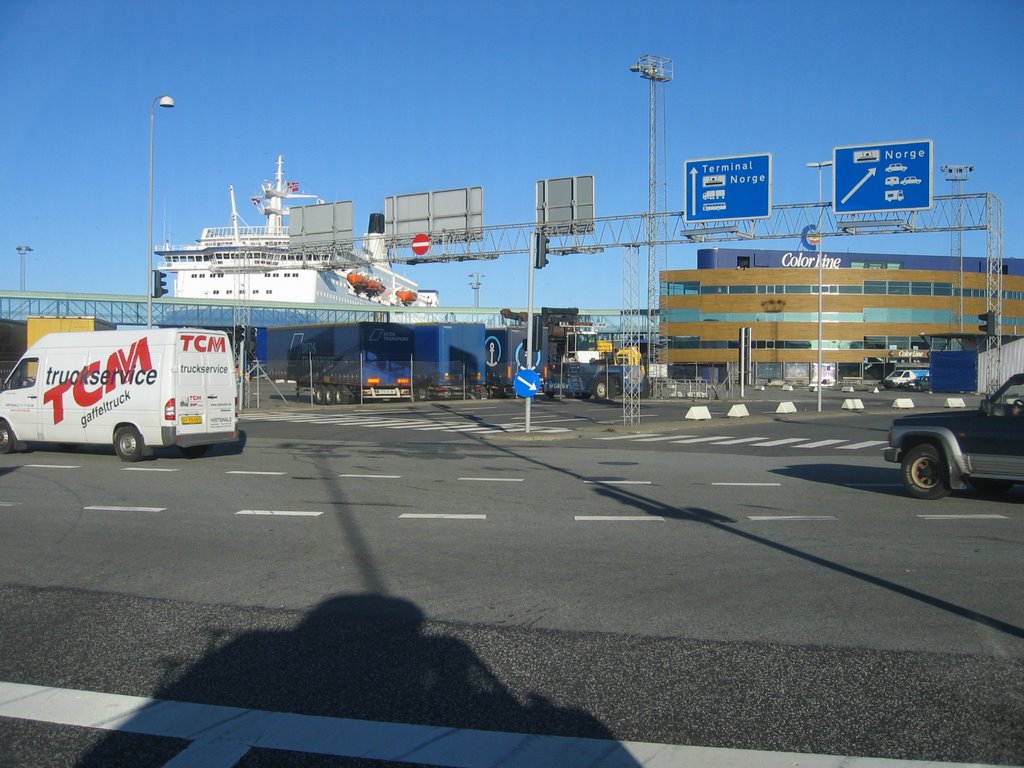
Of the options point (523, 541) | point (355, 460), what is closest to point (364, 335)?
point (355, 460)

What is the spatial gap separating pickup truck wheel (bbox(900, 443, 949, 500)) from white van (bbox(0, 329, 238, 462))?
12320 millimetres

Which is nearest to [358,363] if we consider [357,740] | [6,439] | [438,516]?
[6,439]

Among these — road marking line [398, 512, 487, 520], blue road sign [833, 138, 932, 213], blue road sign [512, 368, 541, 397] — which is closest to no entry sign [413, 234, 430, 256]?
blue road sign [512, 368, 541, 397]

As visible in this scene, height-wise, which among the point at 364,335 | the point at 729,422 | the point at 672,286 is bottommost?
the point at 729,422

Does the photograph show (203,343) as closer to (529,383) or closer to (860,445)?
(529,383)

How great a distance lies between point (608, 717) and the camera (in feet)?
15.0

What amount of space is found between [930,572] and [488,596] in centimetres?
418

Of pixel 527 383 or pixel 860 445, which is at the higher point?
pixel 527 383

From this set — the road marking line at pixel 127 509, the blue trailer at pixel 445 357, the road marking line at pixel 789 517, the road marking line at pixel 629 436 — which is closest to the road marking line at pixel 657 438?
the road marking line at pixel 629 436

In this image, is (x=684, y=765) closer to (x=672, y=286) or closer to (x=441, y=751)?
(x=441, y=751)

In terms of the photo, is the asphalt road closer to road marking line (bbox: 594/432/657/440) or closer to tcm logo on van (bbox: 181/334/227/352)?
tcm logo on van (bbox: 181/334/227/352)

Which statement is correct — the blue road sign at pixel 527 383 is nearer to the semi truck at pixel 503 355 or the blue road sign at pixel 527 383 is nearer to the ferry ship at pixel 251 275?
the semi truck at pixel 503 355

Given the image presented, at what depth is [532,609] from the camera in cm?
657

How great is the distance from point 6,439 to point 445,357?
23.1m
